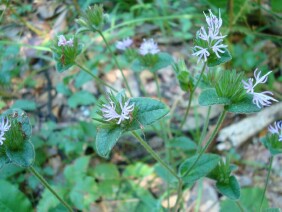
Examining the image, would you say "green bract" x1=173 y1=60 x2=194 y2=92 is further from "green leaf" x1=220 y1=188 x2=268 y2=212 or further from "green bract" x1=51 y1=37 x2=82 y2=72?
"green leaf" x1=220 y1=188 x2=268 y2=212

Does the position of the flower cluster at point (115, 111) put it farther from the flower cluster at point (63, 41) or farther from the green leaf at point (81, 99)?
the green leaf at point (81, 99)

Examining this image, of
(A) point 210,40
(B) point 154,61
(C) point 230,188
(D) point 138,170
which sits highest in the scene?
(A) point 210,40

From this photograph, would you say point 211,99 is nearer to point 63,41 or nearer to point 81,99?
point 63,41

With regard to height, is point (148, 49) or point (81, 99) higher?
point (148, 49)

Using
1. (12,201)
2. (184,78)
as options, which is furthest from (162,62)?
(12,201)

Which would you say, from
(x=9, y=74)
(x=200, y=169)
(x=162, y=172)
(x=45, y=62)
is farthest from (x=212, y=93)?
(x=45, y=62)

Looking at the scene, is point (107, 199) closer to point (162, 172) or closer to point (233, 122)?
point (162, 172)

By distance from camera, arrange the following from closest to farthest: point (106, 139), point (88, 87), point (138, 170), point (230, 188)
Result: point (106, 139) < point (230, 188) < point (138, 170) < point (88, 87)
